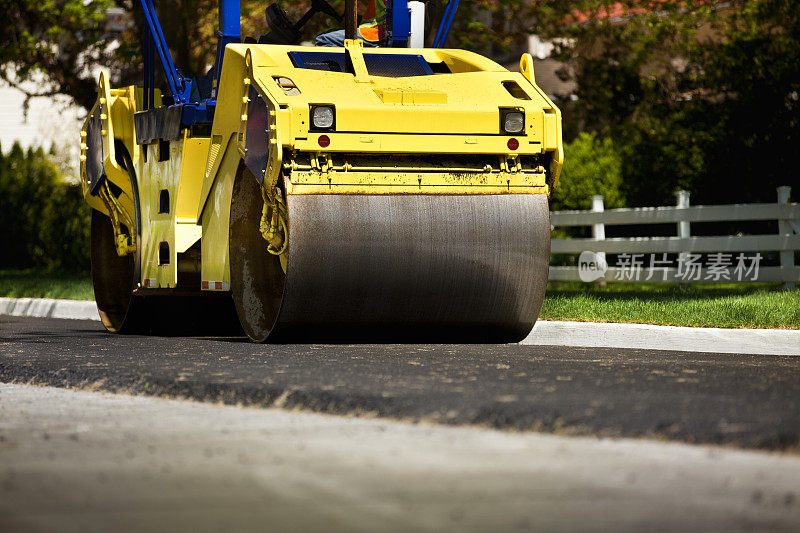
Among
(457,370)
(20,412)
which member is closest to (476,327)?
(457,370)

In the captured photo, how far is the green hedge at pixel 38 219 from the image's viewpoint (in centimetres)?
2542

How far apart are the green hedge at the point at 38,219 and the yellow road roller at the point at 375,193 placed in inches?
612

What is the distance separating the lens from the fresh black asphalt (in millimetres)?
5695

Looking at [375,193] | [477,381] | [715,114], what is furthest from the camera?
[715,114]

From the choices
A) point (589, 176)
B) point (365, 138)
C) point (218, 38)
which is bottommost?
point (589, 176)

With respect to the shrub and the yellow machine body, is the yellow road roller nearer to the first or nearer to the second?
the yellow machine body

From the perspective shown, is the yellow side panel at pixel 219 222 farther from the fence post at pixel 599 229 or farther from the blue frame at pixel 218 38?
the fence post at pixel 599 229

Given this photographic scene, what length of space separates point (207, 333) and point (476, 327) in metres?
3.11

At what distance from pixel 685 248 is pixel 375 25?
7.19 metres

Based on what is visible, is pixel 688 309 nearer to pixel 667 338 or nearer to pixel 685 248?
pixel 667 338

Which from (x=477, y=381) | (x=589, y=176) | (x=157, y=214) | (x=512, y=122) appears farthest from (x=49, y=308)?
(x=477, y=381)

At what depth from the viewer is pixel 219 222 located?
1007 centimetres

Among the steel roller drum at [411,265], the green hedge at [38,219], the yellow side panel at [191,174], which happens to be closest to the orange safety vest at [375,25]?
the yellow side panel at [191,174]

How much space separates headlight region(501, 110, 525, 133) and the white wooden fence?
282 inches
